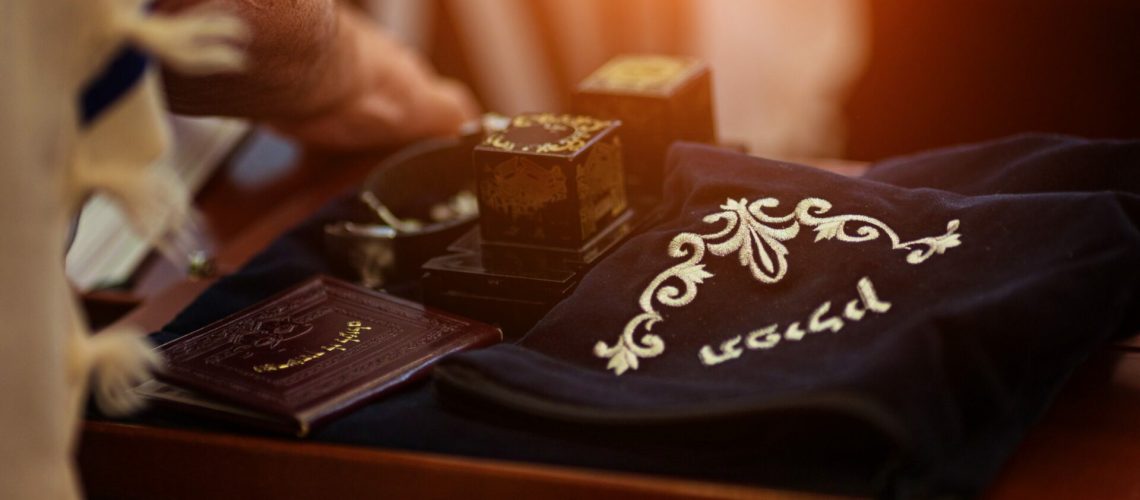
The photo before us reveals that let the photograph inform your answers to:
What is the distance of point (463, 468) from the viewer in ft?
1.72

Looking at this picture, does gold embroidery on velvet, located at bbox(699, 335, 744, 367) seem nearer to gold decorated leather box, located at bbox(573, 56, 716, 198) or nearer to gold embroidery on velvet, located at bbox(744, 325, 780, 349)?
gold embroidery on velvet, located at bbox(744, 325, 780, 349)

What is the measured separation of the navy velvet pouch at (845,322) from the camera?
0.49m

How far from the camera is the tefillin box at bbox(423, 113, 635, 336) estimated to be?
65 centimetres

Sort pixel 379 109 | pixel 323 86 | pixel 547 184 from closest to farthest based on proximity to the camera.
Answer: pixel 547 184, pixel 323 86, pixel 379 109

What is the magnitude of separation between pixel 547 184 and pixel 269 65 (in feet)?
0.59

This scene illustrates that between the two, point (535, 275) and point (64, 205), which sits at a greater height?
point (64, 205)

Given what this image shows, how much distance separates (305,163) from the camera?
1054mm

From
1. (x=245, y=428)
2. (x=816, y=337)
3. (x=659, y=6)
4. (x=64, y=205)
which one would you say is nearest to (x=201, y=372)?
(x=245, y=428)

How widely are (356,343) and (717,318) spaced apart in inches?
7.6

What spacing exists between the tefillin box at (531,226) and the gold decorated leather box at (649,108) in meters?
0.09

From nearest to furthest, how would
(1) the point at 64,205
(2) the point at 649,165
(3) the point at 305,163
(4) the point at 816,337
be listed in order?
(1) the point at 64,205, (4) the point at 816,337, (2) the point at 649,165, (3) the point at 305,163

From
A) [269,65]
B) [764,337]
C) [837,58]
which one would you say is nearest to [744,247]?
[764,337]

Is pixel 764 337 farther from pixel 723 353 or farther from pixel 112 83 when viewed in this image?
pixel 112 83

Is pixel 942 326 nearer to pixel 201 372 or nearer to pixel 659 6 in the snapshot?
pixel 201 372
